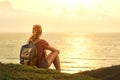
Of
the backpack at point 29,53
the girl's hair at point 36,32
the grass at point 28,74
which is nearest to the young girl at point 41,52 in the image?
the girl's hair at point 36,32

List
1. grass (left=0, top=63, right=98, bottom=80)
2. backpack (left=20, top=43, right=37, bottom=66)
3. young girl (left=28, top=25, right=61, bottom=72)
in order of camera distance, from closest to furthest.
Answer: grass (left=0, top=63, right=98, bottom=80)
backpack (left=20, top=43, right=37, bottom=66)
young girl (left=28, top=25, right=61, bottom=72)

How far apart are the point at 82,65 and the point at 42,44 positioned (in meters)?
68.4

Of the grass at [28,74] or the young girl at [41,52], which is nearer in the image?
the grass at [28,74]

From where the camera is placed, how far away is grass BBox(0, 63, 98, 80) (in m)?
12.5

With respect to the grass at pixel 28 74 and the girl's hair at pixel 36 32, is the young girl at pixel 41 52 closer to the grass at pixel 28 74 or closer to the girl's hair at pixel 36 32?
the girl's hair at pixel 36 32

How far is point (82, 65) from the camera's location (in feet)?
270

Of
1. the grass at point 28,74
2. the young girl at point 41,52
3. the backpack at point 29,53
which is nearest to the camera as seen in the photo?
the grass at point 28,74

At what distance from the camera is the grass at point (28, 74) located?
1255 cm

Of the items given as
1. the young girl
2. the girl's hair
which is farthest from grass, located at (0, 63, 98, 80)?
the girl's hair

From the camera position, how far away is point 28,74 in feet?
43.0

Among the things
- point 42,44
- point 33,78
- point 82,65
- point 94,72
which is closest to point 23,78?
point 33,78

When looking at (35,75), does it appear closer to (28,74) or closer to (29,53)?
(28,74)

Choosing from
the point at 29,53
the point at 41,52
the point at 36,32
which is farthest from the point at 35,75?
the point at 36,32

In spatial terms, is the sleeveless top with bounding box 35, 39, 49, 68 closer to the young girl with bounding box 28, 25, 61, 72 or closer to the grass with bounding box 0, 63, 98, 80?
the young girl with bounding box 28, 25, 61, 72
